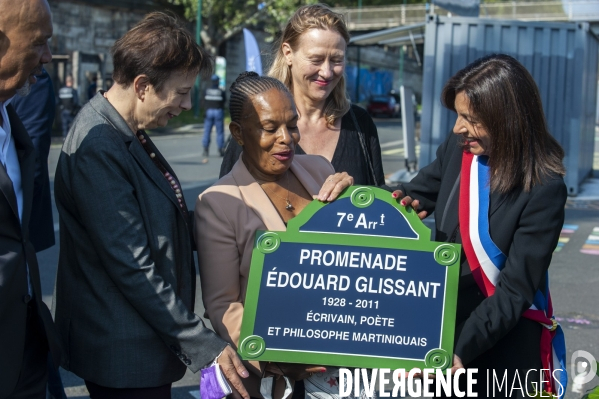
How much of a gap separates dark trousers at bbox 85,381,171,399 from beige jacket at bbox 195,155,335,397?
0.97ft

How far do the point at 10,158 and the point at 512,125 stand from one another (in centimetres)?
166

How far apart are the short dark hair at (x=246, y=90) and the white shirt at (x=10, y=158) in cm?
73

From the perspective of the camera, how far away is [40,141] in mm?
4328

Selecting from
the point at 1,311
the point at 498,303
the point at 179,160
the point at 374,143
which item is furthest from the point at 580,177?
the point at 1,311

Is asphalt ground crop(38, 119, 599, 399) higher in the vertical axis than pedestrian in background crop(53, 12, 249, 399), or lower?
lower

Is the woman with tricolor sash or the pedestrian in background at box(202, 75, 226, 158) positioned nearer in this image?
the woman with tricolor sash

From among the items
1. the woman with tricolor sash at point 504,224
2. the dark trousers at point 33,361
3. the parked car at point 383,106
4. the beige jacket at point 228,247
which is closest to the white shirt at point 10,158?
the dark trousers at point 33,361

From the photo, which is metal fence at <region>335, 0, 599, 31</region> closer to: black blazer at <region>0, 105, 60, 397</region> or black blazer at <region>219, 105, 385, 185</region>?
black blazer at <region>219, 105, 385, 185</region>

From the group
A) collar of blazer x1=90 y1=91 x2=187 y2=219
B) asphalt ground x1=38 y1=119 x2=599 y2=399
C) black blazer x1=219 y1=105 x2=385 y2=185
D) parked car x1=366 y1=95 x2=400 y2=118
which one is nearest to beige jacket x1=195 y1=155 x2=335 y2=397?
collar of blazer x1=90 y1=91 x2=187 y2=219

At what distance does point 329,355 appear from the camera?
2396 millimetres

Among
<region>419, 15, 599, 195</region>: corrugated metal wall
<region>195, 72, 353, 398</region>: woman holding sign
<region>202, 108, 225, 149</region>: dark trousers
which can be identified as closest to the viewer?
<region>195, 72, 353, 398</region>: woman holding sign

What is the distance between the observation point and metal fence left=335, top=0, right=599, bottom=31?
3406cm

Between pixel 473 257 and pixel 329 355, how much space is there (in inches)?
25.0

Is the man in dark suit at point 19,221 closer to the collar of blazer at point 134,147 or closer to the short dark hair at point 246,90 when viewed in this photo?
the collar of blazer at point 134,147
